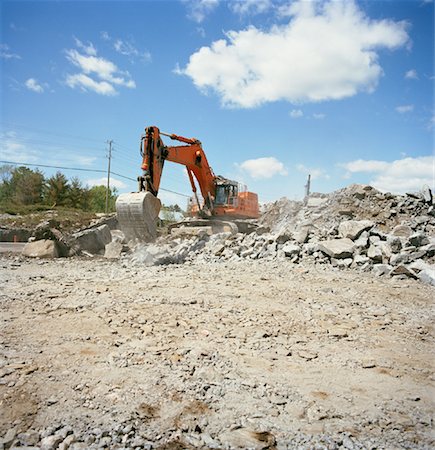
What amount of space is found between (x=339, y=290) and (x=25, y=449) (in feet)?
17.7

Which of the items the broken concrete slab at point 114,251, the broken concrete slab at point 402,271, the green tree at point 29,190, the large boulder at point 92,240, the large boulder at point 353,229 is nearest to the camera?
the broken concrete slab at point 402,271

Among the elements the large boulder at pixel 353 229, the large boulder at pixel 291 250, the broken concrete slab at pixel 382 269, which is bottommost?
the broken concrete slab at pixel 382 269

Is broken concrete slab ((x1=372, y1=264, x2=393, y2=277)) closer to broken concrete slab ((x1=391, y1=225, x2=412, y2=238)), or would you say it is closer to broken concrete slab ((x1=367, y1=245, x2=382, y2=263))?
broken concrete slab ((x1=367, y1=245, x2=382, y2=263))

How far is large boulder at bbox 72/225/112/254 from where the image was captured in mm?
10805

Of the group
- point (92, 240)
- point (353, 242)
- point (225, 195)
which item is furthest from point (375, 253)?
point (92, 240)

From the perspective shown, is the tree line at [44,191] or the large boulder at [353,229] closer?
the large boulder at [353,229]

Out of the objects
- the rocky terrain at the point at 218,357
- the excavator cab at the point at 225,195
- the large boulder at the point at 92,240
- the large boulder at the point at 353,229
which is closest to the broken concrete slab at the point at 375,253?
the rocky terrain at the point at 218,357

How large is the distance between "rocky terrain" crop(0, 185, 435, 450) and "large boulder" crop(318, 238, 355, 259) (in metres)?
0.68

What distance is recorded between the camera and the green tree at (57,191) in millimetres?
33281

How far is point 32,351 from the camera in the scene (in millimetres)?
3145

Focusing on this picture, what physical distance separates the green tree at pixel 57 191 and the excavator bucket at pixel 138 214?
87.4 ft

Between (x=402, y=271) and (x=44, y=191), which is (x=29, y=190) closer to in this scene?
(x=44, y=191)

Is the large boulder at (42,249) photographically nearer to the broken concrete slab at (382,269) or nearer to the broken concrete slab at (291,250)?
the broken concrete slab at (291,250)

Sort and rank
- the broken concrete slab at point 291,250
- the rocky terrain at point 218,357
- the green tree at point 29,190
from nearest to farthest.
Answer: the rocky terrain at point 218,357
the broken concrete slab at point 291,250
the green tree at point 29,190
